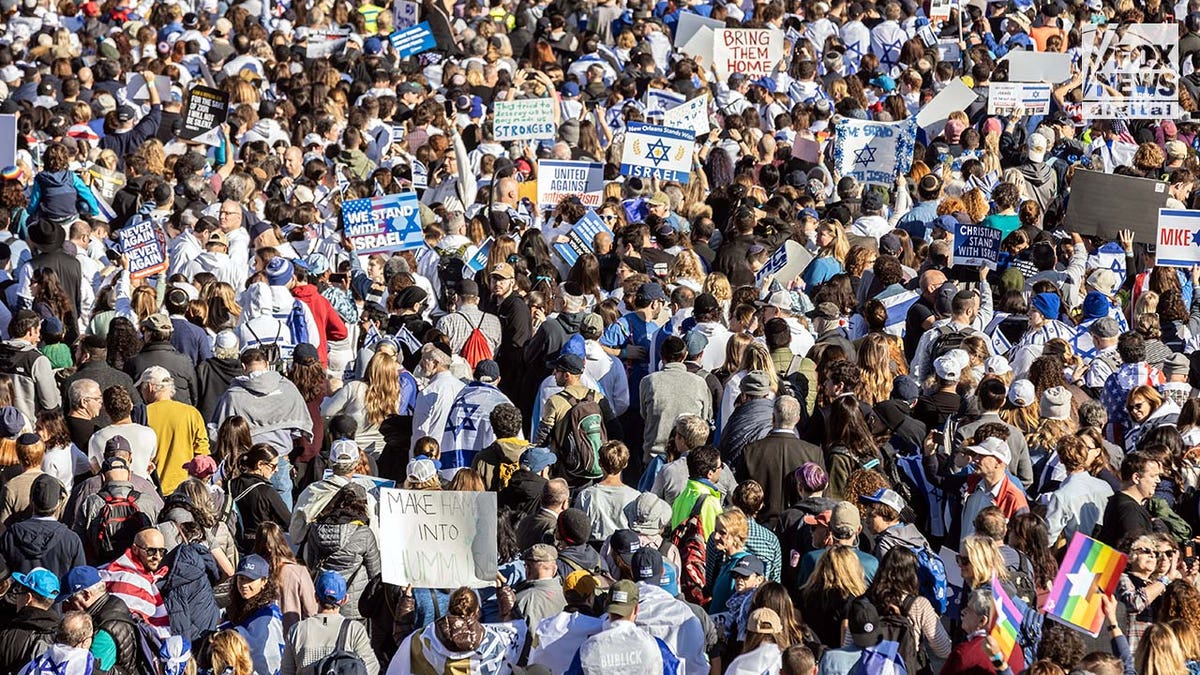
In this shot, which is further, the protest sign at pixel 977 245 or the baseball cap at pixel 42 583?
Answer: the protest sign at pixel 977 245

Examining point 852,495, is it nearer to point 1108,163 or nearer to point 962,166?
point 962,166

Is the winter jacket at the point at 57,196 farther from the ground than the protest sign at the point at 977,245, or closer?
farther from the ground

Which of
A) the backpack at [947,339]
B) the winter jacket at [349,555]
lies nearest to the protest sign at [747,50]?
the backpack at [947,339]

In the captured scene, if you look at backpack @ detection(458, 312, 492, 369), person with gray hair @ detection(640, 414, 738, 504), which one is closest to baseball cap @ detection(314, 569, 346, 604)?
person with gray hair @ detection(640, 414, 738, 504)

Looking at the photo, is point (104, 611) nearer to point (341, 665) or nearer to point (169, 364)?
point (341, 665)

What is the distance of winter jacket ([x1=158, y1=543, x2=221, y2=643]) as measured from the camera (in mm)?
9414

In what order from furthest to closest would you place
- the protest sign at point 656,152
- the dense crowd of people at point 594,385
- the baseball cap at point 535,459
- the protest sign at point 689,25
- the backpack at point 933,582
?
the protest sign at point 689,25 → the protest sign at point 656,152 → the baseball cap at point 535,459 → the backpack at point 933,582 → the dense crowd of people at point 594,385

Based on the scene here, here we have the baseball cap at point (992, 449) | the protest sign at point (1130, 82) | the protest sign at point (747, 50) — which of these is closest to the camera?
the baseball cap at point (992, 449)

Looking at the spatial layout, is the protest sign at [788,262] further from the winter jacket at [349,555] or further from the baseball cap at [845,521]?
the winter jacket at [349,555]

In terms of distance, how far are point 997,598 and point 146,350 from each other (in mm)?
6148

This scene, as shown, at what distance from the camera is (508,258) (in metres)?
15.0

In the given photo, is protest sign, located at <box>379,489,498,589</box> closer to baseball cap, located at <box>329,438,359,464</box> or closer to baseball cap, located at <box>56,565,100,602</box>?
baseball cap, located at <box>56,565,100,602</box>

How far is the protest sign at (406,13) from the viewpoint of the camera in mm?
24203

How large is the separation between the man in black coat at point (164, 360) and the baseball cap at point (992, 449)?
4896mm
